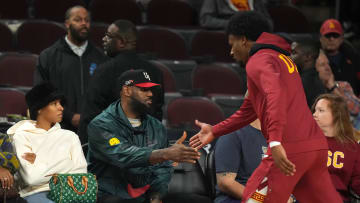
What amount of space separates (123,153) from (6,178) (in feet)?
2.28

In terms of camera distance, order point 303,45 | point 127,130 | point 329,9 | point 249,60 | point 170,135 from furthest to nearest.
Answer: point 329,9 → point 303,45 → point 170,135 → point 127,130 → point 249,60

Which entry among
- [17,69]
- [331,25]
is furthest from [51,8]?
[331,25]

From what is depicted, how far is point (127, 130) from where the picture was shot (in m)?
4.47

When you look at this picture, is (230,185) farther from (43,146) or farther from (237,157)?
(43,146)

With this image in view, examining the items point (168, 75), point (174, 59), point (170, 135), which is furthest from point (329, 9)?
point (170, 135)

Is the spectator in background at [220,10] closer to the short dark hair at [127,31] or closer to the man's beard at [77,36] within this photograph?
A: the man's beard at [77,36]

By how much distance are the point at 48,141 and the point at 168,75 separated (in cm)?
256

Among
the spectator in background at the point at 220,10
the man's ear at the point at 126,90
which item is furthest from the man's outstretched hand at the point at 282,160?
the spectator in background at the point at 220,10

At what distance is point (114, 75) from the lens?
198 inches

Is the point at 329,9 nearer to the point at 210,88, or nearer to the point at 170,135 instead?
the point at 210,88

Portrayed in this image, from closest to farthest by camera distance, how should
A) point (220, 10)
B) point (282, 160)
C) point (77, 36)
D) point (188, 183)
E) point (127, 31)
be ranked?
point (282, 160) < point (188, 183) < point (127, 31) < point (77, 36) < point (220, 10)

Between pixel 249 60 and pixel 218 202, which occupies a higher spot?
pixel 249 60

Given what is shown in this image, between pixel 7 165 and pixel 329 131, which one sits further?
pixel 329 131

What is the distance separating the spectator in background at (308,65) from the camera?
6026 millimetres
